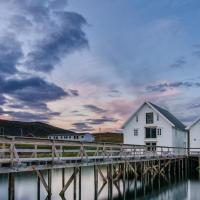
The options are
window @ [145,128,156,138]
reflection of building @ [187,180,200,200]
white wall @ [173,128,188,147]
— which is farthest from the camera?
white wall @ [173,128,188,147]

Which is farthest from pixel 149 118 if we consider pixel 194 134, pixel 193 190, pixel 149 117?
pixel 193 190

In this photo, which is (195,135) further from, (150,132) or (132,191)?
(132,191)

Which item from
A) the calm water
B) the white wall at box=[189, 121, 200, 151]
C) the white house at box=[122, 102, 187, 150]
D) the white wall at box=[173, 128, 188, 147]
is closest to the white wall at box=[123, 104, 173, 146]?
the white house at box=[122, 102, 187, 150]

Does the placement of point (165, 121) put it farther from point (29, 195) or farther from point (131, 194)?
point (29, 195)

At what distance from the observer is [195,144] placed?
53.0 metres

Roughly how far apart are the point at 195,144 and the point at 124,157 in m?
28.2

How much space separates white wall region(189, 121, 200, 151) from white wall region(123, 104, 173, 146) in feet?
Answer: 19.2

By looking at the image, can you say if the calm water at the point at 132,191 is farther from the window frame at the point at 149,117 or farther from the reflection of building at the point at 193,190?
the window frame at the point at 149,117

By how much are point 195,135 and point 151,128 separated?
721cm

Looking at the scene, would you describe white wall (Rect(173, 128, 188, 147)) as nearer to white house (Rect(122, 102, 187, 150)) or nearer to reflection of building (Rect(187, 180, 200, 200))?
white house (Rect(122, 102, 187, 150))

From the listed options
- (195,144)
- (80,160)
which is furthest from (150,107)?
(80,160)

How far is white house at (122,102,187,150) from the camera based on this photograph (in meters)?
49.1

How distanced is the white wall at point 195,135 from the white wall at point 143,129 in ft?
19.2

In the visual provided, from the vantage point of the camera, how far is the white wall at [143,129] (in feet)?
161
